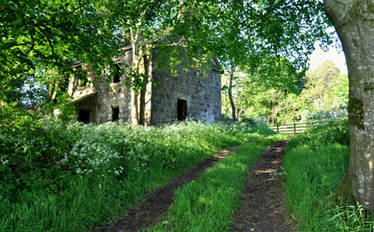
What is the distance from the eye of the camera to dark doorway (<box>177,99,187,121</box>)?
14859 millimetres

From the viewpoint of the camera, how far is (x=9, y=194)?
134 inches

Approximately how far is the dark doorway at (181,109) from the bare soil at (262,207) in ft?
30.7

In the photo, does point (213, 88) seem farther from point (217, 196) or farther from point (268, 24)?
point (217, 196)

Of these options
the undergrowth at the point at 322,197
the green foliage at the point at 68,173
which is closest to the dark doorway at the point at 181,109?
the green foliage at the point at 68,173

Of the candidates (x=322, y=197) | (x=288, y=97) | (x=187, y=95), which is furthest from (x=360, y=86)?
(x=288, y=97)

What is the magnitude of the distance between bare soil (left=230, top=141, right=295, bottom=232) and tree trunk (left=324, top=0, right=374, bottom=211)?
1135 mm

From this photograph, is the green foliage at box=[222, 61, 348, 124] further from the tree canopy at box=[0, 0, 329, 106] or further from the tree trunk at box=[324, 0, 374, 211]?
the tree trunk at box=[324, 0, 374, 211]

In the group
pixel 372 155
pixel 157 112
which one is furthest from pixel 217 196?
pixel 157 112

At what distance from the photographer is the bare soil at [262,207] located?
3.21 m

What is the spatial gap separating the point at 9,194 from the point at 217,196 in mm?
3491

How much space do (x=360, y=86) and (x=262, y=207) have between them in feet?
8.25

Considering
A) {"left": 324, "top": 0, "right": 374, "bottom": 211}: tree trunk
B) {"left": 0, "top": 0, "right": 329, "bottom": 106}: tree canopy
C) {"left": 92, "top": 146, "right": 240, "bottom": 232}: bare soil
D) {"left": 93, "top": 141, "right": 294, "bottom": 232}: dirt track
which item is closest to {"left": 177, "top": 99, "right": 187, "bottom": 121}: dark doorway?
{"left": 0, "top": 0, "right": 329, "bottom": 106}: tree canopy

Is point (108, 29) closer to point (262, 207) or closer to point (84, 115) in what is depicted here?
point (262, 207)

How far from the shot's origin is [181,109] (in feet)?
49.5
